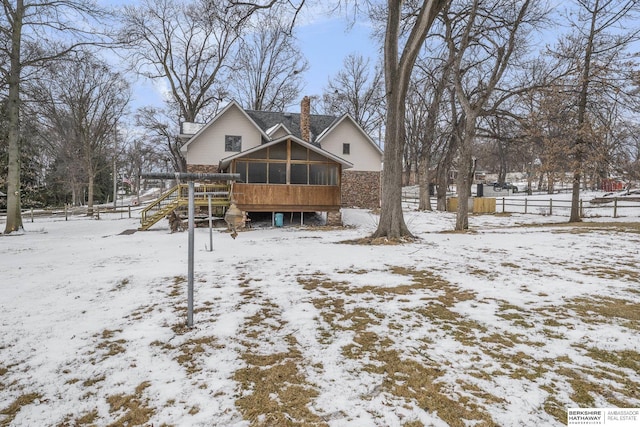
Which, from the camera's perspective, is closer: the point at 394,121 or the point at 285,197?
the point at 394,121

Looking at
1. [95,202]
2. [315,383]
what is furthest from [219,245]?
[95,202]

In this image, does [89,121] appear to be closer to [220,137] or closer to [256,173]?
[220,137]

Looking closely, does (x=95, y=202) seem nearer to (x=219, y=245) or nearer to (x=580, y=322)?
(x=219, y=245)

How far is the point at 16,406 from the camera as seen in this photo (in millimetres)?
2330

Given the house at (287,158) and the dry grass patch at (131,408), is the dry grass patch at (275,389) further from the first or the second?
the house at (287,158)

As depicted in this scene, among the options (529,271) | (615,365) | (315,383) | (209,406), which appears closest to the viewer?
(209,406)

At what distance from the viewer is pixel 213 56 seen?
29047 millimetres

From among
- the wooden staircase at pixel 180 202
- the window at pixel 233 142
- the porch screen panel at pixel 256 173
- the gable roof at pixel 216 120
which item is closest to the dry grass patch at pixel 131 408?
the wooden staircase at pixel 180 202

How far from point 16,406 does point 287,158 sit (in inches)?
561

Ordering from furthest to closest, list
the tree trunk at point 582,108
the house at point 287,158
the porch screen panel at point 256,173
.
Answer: the porch screen panel at point 256,173, the house at point 287,158, the tree trunk at point 582,108

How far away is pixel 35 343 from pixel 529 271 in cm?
746

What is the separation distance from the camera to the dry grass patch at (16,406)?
2.18 metres

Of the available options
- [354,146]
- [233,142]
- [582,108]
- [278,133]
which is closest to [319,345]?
[582,108]

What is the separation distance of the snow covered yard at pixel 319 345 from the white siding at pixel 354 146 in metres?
21.0
